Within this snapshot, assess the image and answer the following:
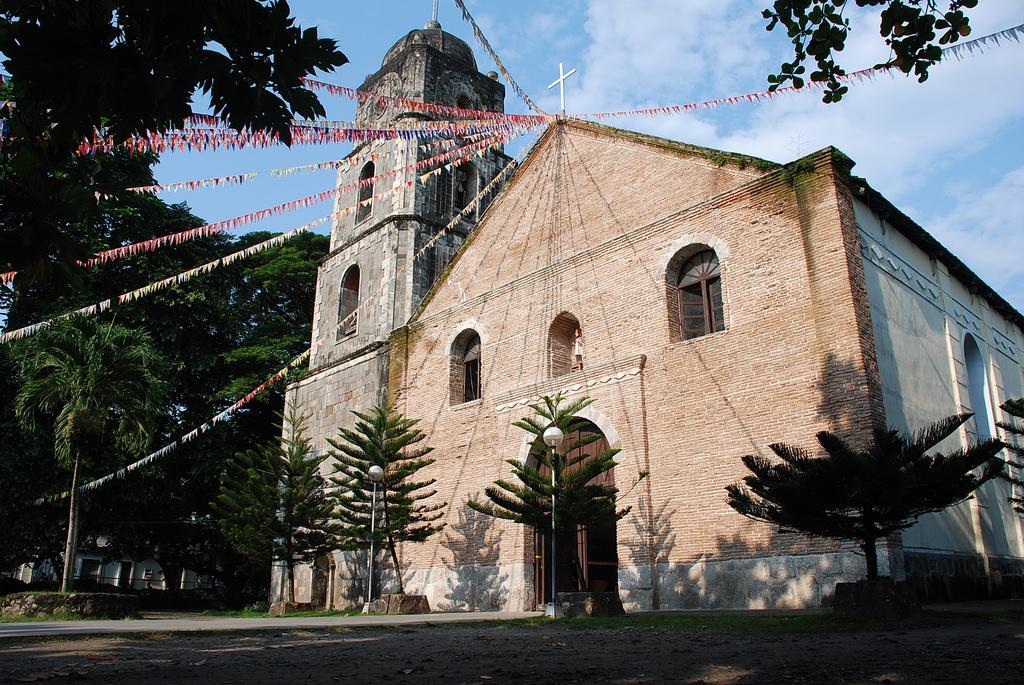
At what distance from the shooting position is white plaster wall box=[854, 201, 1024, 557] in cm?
1191

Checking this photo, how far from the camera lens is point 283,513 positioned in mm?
17766

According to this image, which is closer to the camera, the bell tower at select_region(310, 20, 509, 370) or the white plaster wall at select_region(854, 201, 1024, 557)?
the white plaster wall at select_region(854, 201, 1024, 557)

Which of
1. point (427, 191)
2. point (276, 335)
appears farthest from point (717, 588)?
point (276, 335)

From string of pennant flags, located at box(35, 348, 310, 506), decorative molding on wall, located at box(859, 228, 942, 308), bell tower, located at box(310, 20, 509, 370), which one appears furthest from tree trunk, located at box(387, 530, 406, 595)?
decorative molding on wall, located at box(859, 228, 942, 308)

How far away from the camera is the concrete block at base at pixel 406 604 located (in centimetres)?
1471

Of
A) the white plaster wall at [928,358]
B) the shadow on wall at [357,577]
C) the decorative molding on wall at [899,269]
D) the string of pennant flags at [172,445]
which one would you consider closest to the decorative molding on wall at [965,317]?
the white plaster wall at [928,358]

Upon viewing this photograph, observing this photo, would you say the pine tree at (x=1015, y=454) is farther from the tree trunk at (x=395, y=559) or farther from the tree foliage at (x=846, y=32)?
the tree trunk at (x=395, y=559)

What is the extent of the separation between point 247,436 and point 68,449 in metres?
12.0

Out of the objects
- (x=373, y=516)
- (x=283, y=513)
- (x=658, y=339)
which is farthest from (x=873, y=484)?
(x=283, y=513)

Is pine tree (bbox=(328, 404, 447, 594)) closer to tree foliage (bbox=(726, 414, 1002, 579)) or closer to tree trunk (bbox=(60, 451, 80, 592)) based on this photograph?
tree trunk (bbox=(60, 451, 80, 592))

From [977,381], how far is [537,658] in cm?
1393

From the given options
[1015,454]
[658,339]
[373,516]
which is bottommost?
[373,516]

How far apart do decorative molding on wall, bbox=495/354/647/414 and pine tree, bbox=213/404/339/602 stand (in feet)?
15.6

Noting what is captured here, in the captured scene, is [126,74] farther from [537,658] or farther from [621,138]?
[621,138]
